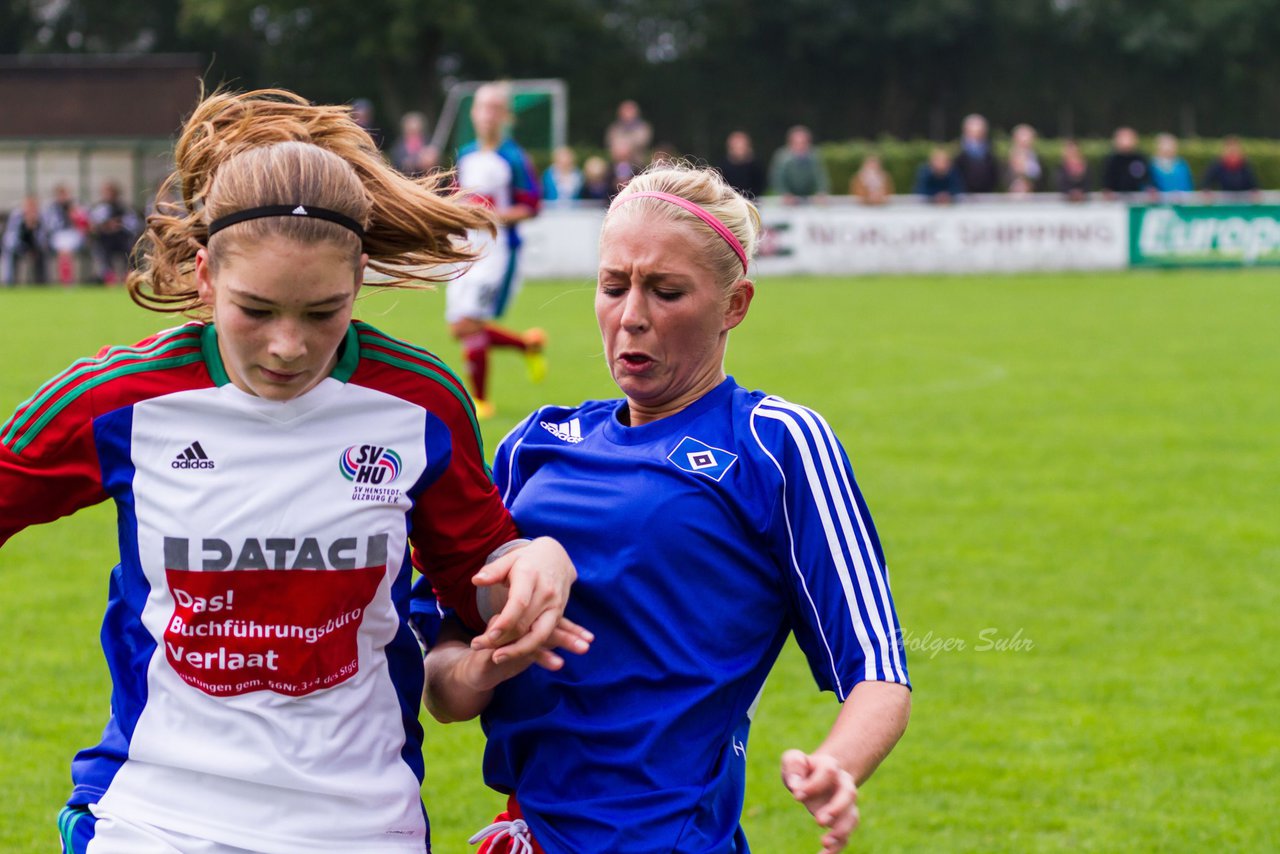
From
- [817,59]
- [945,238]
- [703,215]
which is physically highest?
[703,215]

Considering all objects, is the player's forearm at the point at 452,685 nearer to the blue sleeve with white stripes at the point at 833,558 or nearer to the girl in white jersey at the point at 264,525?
the girl in white jersey at the point at 264,525

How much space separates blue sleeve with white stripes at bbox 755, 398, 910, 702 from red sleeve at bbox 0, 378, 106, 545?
0.95 m

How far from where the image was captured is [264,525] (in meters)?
2.33

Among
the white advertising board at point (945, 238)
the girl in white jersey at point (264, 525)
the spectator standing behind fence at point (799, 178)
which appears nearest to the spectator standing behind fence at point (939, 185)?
the white advertising board at point (945, 238)

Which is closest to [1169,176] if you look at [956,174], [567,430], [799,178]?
[956,174]

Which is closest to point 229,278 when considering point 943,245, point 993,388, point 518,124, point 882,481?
point 882,481

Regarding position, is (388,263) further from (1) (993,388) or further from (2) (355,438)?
(1) (993,388)

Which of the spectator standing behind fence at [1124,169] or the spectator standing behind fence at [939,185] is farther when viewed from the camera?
the spectator standing behind fence at [1124,169]

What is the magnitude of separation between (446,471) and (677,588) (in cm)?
37

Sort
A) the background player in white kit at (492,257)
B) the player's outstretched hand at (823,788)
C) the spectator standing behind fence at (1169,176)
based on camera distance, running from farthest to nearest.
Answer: the spectator standing behind fence at (1169,176)
the background player in white kit at (492,257)
the player's outstretched hand at (823,788)

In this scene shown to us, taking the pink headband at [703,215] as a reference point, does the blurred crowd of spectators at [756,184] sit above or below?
below

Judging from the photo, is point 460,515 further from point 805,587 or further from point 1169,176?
point 1169,176

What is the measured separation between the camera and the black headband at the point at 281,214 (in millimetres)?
2277

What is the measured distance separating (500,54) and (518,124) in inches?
636
